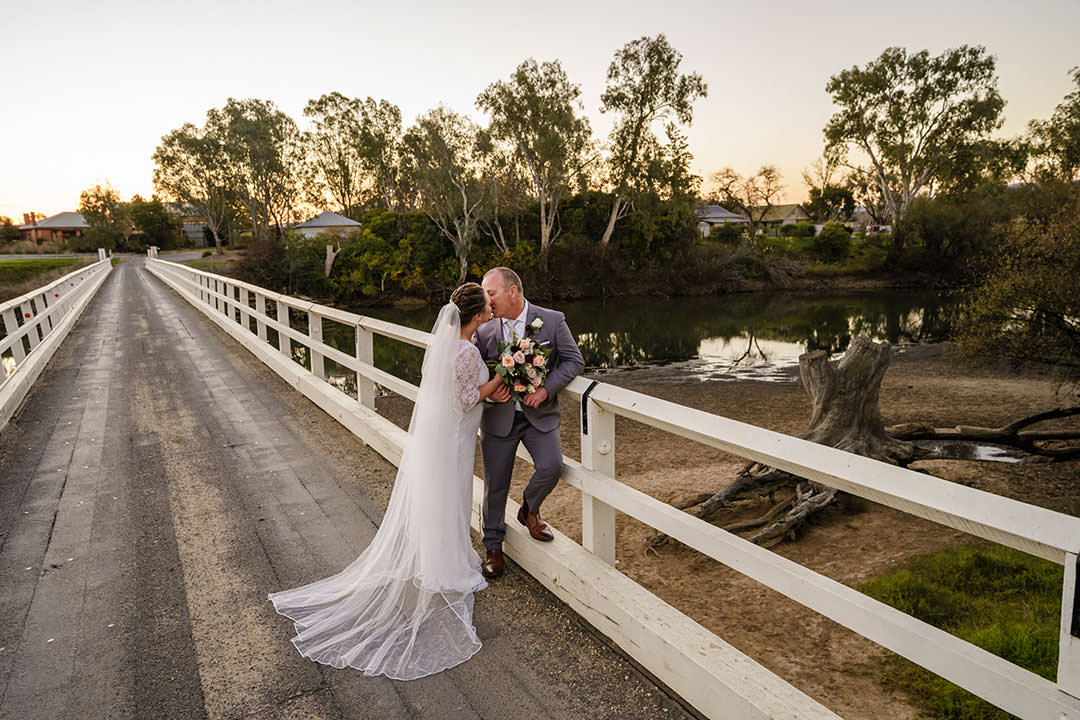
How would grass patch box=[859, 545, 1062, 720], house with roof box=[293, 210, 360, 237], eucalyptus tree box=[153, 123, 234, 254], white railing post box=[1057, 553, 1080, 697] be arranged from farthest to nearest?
eucalyptus tree box=[153, 123, 234, 254] → house with roof box=[293, 210, 360, 237] → grass patch box=[859, 545, 1062, 720] → white railing post box=[1057, 553, 1080, 697]

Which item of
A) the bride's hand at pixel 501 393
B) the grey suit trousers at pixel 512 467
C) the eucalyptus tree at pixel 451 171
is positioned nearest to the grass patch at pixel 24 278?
the eucalyptus tree at pixel 451 171

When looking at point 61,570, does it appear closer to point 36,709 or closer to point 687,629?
point 36,709

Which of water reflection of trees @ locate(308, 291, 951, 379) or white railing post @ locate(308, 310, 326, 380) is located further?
water reflection of trees @ locate(308, 291, 951, 379)

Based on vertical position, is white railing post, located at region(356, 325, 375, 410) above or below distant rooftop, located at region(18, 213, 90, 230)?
below

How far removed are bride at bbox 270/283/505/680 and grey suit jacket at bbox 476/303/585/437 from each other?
13 cm

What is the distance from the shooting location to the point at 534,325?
11.1 feet

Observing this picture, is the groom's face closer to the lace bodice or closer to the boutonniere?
the boutonniere

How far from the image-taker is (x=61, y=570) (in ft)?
12.5

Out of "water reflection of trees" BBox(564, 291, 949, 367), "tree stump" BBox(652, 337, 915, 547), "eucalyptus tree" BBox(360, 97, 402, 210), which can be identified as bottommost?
"water reflection of trees" BBox(564, 291, 949, 367)

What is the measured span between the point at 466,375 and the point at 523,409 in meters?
0.39

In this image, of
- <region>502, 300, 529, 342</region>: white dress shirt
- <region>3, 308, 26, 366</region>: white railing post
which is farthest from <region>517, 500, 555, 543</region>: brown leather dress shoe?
<region>3, 308, 26, 366</region>: white railing post

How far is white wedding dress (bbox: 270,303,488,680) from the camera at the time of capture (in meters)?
3.18

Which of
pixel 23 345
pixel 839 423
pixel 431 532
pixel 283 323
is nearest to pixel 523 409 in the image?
pixel 431 532

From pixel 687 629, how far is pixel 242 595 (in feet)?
7.90
